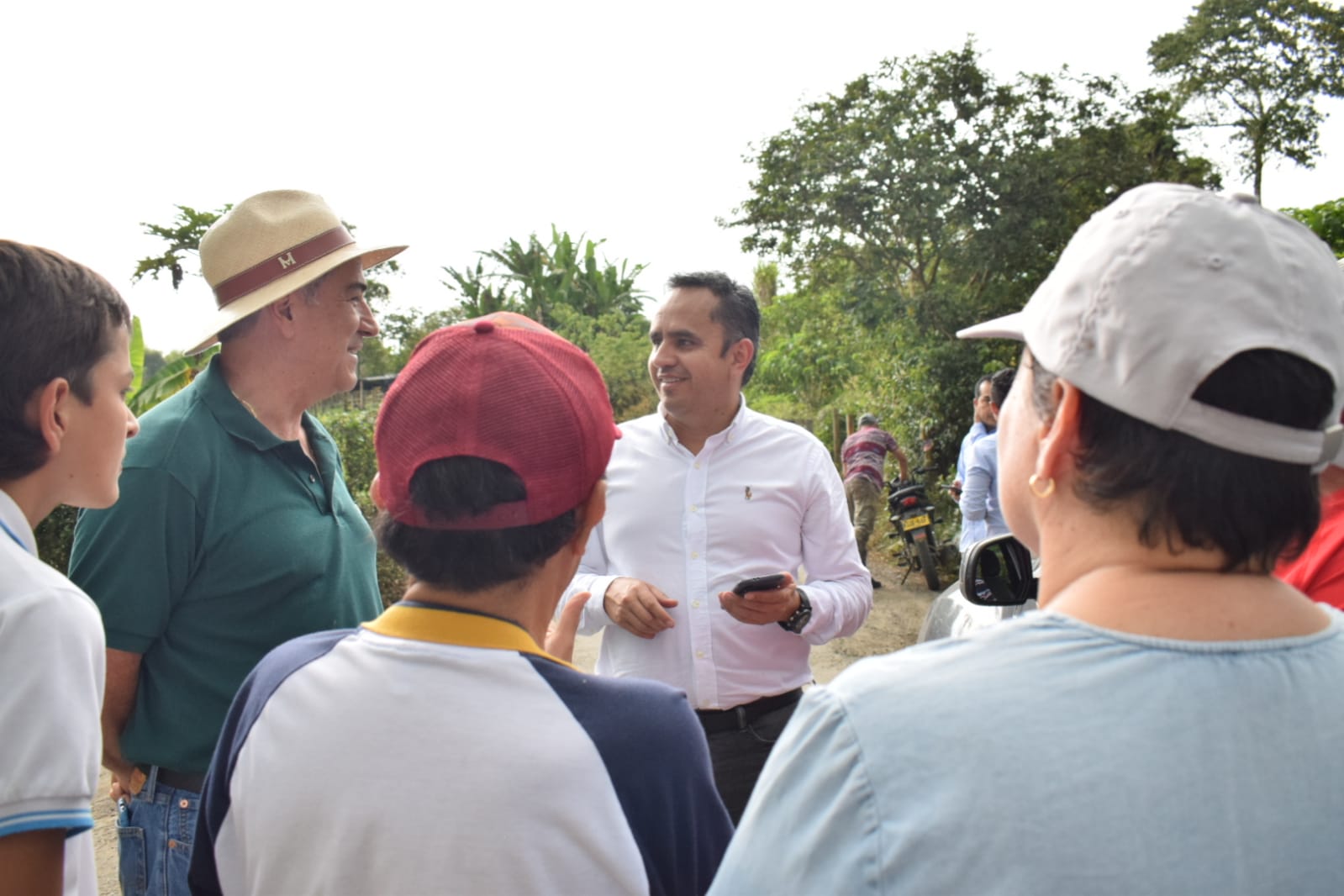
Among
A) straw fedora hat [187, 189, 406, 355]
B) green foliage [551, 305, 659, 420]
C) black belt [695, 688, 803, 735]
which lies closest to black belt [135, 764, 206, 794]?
straw fedora hat [187, 189, 406, 355]

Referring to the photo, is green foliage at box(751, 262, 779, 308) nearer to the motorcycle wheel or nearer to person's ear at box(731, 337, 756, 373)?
the motorcycle wheel

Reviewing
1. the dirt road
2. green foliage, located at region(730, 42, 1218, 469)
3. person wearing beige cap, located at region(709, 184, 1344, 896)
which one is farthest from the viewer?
green foliage, located at region(730, 42, 1218, 469)

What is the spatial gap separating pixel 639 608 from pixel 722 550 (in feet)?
1.31

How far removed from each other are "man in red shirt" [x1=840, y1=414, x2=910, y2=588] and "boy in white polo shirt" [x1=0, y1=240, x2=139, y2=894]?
8.81m

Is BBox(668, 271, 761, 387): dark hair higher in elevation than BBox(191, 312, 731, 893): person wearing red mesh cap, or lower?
higher

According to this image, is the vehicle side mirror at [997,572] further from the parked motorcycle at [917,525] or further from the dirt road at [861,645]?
the parked motorcycle at [917,525]

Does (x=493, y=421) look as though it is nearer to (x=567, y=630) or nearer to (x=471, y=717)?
(x=471, y=717)

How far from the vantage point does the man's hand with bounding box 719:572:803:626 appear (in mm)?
2695

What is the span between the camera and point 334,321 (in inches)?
102

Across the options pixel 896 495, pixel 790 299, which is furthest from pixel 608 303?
pixel 896 495

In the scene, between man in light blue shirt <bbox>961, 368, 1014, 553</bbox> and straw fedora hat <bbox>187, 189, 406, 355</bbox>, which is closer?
straw fedora hat <bbox>187, 189, 406, 355</bbox>

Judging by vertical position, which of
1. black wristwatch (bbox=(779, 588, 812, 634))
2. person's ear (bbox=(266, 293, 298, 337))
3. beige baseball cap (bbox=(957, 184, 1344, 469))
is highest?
beige baseball cap (bbox=(957, 184, 1344, 469))

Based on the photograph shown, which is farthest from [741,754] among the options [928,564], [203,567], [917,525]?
[928,564]

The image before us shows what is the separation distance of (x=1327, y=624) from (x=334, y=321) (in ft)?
7.67
